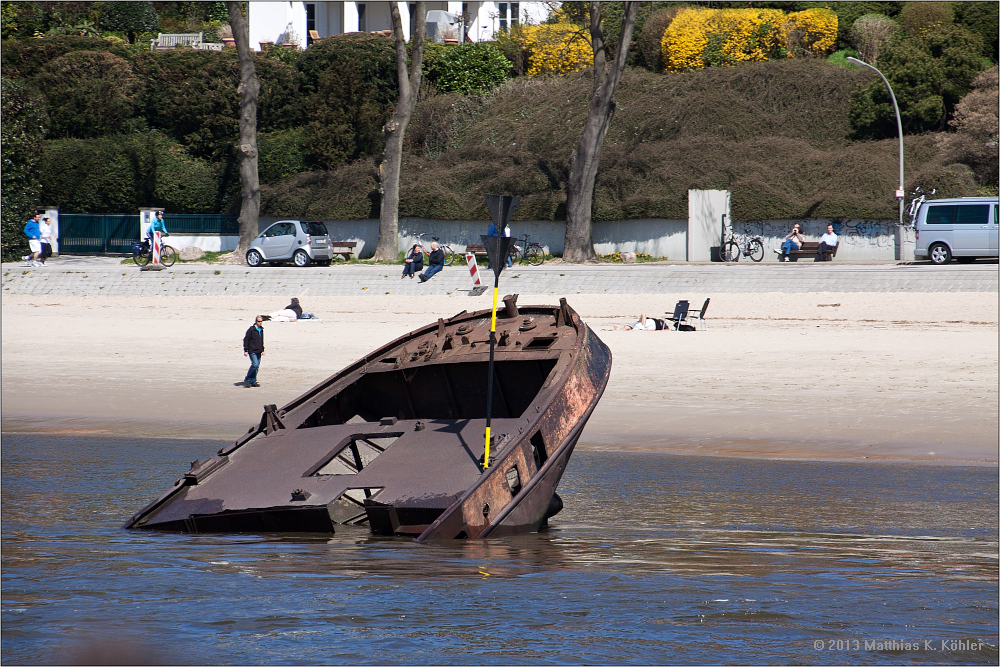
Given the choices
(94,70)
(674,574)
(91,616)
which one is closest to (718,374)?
(674,574)

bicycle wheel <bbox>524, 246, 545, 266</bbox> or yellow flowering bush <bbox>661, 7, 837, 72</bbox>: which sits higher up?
yellow flowering bush <bbox>661, 7, 837, 72</bbox>

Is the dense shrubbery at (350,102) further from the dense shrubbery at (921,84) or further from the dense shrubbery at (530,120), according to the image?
the dense shrubbery at (921,84)

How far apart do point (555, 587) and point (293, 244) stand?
28.9 metres

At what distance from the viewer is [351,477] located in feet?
28.9

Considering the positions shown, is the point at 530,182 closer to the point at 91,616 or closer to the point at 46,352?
the point at 46,352

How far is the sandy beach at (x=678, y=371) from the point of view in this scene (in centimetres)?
1385

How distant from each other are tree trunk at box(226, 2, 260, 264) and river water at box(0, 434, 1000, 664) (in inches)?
1086

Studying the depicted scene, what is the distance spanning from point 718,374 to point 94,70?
3841 cm

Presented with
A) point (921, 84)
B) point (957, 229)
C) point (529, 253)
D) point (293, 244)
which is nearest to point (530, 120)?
point (529, 253)

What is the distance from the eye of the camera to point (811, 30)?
48188 mm

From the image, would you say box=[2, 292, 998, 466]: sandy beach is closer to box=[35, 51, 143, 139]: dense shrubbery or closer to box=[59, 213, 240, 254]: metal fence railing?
box=[59, 213, 240, 254]: metal fence railing

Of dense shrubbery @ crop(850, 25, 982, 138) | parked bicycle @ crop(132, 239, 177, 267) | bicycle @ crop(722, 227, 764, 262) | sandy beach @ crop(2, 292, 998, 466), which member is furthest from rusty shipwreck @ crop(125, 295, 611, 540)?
dense shrubbery @ crop(850, 25, 982, 138)

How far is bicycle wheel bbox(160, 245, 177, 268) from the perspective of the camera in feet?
111

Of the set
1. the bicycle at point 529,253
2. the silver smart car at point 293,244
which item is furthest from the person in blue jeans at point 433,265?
the silver smart car at point 293,244
